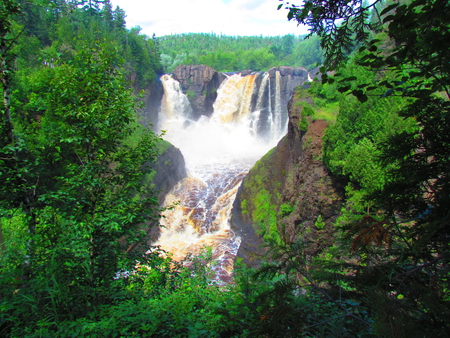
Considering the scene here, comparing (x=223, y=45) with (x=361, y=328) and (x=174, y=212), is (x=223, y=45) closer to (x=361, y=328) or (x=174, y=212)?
(x=174, y=212)

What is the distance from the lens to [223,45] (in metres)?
121

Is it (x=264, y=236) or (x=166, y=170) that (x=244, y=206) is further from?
(x=264, y=236)

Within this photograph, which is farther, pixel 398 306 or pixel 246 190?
pixel 246 190

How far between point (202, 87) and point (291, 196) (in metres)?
35.6

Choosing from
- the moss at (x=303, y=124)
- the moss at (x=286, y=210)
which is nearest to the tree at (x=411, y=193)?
the moss at (x=286, y=210)

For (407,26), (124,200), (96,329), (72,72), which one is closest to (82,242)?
(124,200)

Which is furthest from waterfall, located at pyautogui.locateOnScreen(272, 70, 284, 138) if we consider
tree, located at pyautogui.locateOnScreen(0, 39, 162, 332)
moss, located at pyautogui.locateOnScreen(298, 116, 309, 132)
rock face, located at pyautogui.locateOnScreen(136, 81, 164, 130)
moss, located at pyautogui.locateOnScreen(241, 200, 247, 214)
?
tree, located at pyautogui.locateOnScreen(0, 39, 162, 332)

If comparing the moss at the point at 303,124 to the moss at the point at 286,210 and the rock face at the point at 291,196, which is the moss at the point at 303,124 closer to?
the rock face at the point at 291,196

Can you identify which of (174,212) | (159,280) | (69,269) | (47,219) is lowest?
(174,212)

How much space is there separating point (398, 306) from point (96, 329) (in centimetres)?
315

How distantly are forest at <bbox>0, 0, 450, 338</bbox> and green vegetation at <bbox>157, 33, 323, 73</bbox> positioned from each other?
56821mm

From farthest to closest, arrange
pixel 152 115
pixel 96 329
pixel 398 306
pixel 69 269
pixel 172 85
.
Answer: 1. pixel 172 85
2. pixel 152 115
3. pixel 69 269
4. pixel 96 329
5. pixel 398 306

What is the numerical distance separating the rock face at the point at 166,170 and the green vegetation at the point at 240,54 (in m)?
42.2

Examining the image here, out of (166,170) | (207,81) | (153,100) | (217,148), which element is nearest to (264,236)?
(166,170)
